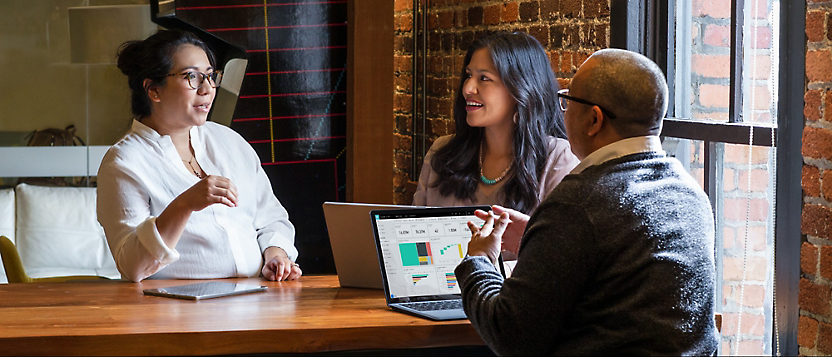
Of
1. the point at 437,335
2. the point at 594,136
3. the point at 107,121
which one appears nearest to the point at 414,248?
the point at 437,335

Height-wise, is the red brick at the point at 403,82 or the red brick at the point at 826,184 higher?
the red brick at the point at 403,82

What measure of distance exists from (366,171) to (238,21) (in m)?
0.98

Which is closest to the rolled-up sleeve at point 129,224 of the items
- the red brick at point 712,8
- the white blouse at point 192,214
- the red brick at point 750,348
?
the white blouse at point 192,214

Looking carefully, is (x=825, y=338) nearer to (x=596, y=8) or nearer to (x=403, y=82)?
(x=596, y=8)

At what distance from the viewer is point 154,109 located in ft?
8.91

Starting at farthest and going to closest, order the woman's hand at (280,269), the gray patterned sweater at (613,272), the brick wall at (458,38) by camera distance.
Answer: the brick wall at (458,38), the woman's hand at (280,269), the gray patterned sweater at (613,272)

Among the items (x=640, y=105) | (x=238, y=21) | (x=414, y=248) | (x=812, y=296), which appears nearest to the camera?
(x=640, y=105)

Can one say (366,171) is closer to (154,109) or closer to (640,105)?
(154,109)

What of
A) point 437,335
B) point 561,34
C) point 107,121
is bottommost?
point 437,335

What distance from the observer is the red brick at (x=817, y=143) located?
6.12 ft

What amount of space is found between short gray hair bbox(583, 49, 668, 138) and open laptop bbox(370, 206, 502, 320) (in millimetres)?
655

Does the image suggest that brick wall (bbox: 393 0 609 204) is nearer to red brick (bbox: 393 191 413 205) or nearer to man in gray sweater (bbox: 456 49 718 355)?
red brick (bbox: 393 191 413 205)

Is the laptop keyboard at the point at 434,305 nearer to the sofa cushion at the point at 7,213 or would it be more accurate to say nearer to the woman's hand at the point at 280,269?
the woman's hand at the point at 280,269

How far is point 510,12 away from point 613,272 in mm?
2138
